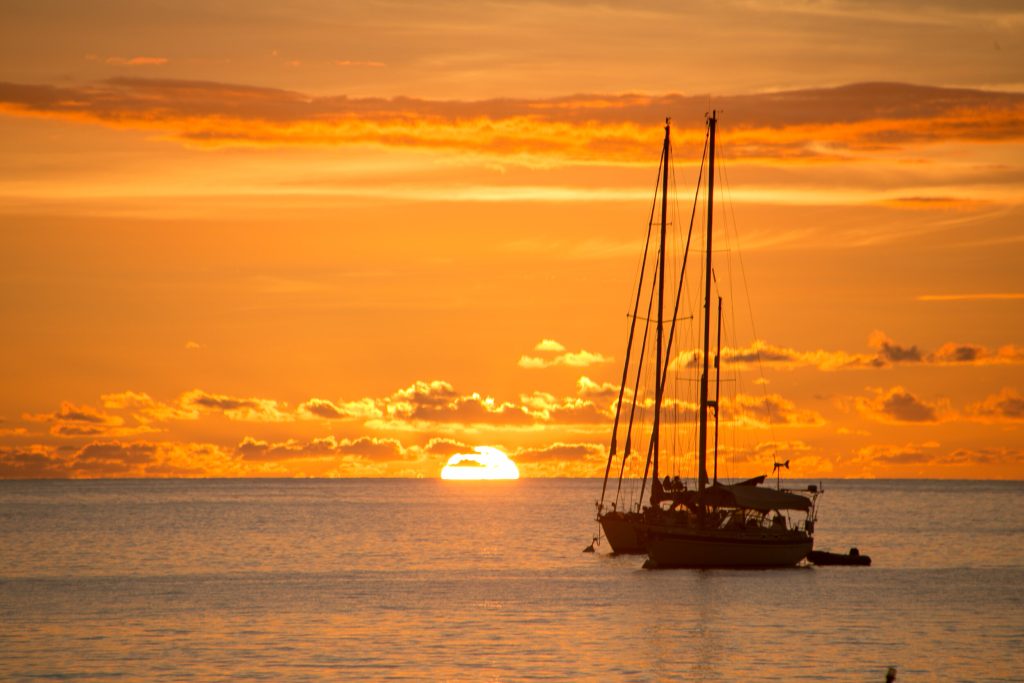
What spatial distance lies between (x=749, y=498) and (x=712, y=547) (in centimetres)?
332

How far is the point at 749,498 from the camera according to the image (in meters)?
82.2

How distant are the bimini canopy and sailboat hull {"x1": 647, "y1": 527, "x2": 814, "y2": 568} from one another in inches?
62.2

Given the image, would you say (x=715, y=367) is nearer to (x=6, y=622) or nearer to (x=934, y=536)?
(x=6, y=622)

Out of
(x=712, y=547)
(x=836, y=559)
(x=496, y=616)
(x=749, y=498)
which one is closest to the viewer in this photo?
(x=496, y=616)

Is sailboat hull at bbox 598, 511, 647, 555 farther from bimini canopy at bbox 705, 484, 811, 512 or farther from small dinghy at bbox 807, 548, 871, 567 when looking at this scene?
bimini canopy at bbox 705, 484, 811, 512

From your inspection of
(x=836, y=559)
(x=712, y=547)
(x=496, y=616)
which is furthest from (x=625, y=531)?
(x=496, y=616)

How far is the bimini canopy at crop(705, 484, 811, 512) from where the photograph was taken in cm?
8194

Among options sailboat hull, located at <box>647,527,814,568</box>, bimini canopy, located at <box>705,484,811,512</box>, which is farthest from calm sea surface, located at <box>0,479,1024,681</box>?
bimini canopy, located at <box>705,484,811,512</box>

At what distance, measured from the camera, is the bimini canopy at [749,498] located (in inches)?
3226

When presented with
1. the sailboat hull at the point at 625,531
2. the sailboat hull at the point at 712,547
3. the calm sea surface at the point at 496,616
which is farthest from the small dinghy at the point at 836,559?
the sailboat hull at the point at 625,531

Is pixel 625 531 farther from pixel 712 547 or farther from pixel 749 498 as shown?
pixel 749 498

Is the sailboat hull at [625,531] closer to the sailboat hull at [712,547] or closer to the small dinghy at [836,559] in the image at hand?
the sailboat hull at [712,547]

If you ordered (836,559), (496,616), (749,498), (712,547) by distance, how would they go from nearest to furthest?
(496,616) < (712,547) < (749,498) < (836,559)

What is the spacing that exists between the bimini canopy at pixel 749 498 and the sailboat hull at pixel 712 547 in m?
1.58
